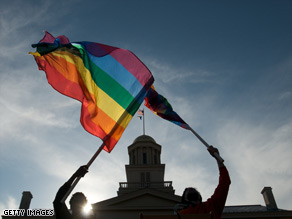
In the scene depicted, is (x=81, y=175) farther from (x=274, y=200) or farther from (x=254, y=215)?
(x=274, y=200)

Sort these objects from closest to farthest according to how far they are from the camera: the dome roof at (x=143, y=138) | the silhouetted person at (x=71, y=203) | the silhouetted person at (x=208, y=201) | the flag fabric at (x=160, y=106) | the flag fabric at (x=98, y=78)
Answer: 1. the silhouetted person at (x=71, y=203)
2. the silhouetted person at (x=208, y=201)
3. the flag fabric at (x=98, y=78)
4. the flag fabric at (x=160, y=106)
5. the dome roof at (x=143, y=138)

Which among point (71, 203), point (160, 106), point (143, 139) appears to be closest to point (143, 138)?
point (143, 139)

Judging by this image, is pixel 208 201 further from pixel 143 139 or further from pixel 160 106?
pixel 143 139

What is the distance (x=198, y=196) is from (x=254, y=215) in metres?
26.3

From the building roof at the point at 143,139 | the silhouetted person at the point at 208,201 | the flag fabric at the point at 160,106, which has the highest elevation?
the building roof at the point at 143,139

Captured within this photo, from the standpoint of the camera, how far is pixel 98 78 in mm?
6977

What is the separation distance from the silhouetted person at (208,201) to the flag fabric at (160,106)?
125 inches

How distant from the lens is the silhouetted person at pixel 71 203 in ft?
11.8

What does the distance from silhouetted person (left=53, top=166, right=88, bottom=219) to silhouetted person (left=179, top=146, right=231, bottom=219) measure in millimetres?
1484

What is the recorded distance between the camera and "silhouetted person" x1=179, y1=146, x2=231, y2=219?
3.93 meters

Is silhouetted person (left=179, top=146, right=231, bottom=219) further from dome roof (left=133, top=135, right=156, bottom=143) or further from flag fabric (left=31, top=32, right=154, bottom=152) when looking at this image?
dome roof (left=133, top=135, right=156, bottom=143)

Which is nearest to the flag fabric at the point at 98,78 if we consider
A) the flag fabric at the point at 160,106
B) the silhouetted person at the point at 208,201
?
the flag fabric at the point at 160,106

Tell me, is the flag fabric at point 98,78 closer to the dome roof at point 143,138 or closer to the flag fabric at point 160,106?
the flag fabric at point 160,106

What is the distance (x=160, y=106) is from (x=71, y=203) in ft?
14.3
